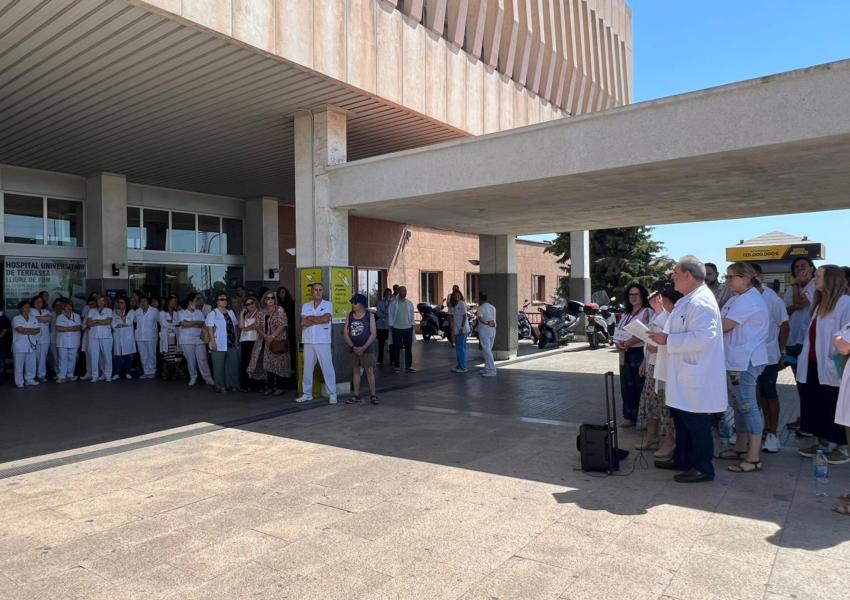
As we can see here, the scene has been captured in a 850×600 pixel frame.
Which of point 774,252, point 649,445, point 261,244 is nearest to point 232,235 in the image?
point 261,244

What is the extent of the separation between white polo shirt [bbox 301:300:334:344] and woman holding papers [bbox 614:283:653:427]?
164 inches

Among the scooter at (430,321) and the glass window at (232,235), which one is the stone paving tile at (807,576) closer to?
the glass window at (232,235)

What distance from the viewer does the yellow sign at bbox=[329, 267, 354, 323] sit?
31.1 ft

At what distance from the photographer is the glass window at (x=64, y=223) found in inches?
537

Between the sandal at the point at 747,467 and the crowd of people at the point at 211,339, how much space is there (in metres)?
4.90

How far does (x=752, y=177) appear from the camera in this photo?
24.9ft

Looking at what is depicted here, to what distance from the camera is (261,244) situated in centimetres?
1702

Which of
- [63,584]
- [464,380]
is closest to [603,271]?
[464,380]

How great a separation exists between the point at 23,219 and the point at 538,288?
2334 cm

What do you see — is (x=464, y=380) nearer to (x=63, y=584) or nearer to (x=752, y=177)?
(x=752, y=177)

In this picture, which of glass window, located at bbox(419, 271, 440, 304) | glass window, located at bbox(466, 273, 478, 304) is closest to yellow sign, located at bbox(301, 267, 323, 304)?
glass window, located at bbox(419, 271, 440, 304)

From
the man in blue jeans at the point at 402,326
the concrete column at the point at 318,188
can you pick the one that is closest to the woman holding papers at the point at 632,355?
the concrete column at the point at 318,188

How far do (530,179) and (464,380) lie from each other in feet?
15.3

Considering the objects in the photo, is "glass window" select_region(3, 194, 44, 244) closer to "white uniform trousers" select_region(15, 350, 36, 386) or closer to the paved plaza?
"white uniform trousers" select_region(15, 350, 36, 386)
